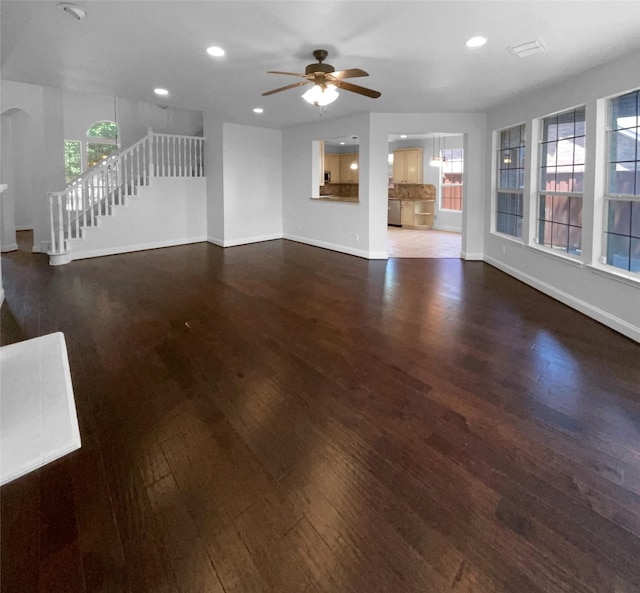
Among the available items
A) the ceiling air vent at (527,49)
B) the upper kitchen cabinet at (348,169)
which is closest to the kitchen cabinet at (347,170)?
the upper kitchen cabinet at (348,169)

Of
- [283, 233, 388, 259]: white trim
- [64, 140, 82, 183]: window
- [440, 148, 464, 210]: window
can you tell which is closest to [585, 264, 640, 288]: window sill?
[283, 233, 388, 259]: white trim

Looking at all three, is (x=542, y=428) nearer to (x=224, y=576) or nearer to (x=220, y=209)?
(x=224, y=576)

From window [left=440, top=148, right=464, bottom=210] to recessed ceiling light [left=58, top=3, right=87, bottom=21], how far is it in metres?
10.1

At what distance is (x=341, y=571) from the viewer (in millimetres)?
1455

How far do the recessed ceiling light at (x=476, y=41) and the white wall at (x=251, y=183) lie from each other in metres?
5.62

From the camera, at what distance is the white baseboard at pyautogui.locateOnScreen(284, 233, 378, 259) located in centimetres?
756

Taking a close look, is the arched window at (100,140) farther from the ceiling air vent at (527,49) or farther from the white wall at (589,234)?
the ceiling air vent at (527,49)

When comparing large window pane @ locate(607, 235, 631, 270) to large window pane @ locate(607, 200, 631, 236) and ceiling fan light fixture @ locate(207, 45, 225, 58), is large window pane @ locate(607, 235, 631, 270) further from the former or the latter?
ceiling fan light fixture @ locate(207, 45, 225, 58)

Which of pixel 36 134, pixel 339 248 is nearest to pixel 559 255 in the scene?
pixel 339 248

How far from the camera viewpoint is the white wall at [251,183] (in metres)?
8.49

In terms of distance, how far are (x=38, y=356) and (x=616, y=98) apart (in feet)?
19.1

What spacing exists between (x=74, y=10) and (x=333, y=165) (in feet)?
36.5

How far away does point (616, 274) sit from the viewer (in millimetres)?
4004

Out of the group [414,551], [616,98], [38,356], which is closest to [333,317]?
[38,356]
